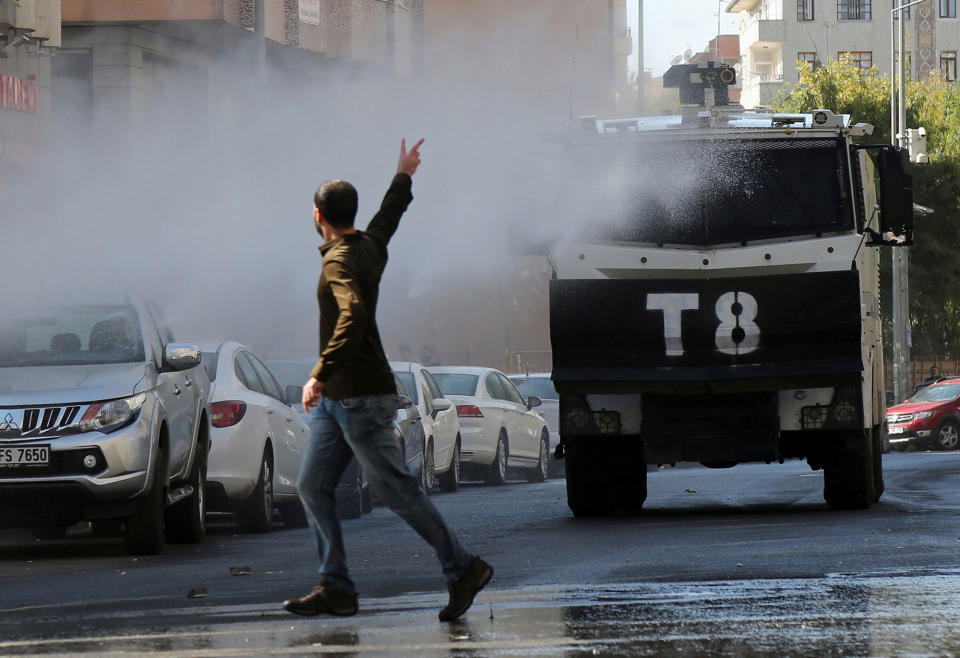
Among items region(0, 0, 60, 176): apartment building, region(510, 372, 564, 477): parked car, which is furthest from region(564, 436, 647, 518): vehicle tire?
region(510, 372, 564, 477): parked car

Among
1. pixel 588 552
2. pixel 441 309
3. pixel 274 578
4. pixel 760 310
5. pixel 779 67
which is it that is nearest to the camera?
pixel 274 578

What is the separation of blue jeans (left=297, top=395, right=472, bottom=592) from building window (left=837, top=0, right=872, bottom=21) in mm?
76322

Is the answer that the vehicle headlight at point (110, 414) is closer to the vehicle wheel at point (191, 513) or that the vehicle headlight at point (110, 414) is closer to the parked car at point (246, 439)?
the vehicle wheel at point (191, 513)

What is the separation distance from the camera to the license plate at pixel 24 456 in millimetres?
11438

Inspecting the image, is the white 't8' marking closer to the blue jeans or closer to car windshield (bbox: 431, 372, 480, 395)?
the blue jeans

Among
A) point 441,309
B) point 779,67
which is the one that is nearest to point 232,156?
point 441,309

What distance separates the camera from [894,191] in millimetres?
13836

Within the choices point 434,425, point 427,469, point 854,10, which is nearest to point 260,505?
point 427,469

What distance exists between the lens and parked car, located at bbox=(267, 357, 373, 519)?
16203 mm

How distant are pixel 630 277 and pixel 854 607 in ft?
20.1

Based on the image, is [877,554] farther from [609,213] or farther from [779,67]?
[779,67]

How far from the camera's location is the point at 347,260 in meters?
7.86

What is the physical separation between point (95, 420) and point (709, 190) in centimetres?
491

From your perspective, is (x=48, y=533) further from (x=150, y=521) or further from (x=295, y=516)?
(x=150, y=521)
